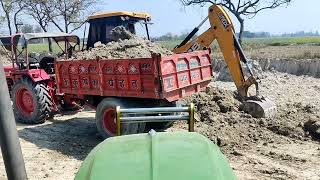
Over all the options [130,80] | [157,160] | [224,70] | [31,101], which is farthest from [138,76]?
[224,70]

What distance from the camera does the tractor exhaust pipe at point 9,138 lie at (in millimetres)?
3986

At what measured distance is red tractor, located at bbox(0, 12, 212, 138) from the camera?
26.2 feet

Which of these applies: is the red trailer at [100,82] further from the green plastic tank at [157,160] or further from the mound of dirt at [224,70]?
the mound of dirt at [224,70]

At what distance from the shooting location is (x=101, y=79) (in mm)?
8609

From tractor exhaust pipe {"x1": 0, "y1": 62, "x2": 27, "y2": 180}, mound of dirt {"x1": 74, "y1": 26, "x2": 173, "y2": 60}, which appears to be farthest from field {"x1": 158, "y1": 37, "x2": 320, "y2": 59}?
tractor exhaust pipe {"x1": 0, "y1": 62, "x2": 27, "y2": 180}

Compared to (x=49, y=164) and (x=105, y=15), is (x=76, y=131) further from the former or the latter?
(x=105, y=15)

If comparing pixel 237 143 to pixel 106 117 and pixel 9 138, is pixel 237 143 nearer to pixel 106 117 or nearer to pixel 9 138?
pixel 106 117

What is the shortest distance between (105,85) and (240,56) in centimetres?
337

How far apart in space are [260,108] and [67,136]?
4.28 meters

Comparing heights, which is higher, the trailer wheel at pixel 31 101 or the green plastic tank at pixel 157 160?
the green plastic tank at pixel 157 160

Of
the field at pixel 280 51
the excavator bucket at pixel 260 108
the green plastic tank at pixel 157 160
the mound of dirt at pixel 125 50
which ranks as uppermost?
the mound of dirt at pixel 125 50

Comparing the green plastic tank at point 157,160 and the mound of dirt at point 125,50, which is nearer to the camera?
the green plastic tank at point 157,160

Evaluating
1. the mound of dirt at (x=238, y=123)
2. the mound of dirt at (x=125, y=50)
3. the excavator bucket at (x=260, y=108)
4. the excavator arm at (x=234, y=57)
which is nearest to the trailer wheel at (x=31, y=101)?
the mound of dirt at (x=125, y=50)

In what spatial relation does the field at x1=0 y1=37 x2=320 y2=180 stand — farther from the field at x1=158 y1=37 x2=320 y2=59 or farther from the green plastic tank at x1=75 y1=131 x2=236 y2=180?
the field at x1=158 y1=37 x2=320 y2=59
